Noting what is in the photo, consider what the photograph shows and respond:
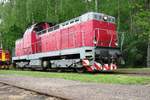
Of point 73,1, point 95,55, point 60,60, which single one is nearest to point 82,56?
point 95,55

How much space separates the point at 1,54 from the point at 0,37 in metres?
11.7

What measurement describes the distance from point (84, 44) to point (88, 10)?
13.0 metres

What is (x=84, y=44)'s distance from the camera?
757 inches

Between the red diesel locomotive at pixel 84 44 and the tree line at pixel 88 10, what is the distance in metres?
1.98

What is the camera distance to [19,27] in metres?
40.4

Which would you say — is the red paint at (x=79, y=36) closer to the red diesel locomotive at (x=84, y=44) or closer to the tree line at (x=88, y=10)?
the red diesel locomotive at (x=84, y=44)

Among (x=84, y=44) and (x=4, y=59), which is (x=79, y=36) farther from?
(x=4, y=59)

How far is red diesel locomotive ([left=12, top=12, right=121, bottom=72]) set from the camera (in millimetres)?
18547

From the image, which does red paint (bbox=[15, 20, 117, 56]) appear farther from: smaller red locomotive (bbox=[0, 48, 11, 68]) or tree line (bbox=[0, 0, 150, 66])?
smaller red locomotive (bbox=[0, 48, 11, 68])

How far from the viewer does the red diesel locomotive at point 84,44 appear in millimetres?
18547

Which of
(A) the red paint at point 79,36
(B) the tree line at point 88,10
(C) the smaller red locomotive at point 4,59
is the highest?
(B) the tree line at point 88,10

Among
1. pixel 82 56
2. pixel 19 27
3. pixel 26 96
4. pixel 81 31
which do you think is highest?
pixel 19 27

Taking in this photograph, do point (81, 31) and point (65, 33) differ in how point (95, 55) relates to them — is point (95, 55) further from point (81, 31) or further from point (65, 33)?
point (65, 33)

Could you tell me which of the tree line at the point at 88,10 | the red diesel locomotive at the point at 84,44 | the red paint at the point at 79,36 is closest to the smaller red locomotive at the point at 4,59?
the tree line at the point at 88,10
